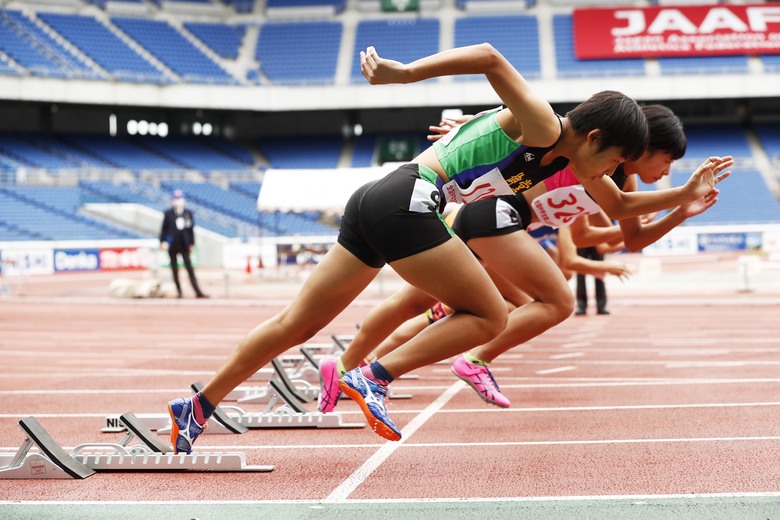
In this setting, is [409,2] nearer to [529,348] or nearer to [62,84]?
[62,84]

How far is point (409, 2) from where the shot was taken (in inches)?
1865

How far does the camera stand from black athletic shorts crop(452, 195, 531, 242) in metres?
5.27

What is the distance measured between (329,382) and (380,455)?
1.45 feet

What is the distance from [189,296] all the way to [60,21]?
28.3 m

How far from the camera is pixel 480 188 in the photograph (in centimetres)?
390

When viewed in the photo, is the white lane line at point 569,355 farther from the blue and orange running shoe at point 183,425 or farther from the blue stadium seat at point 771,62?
the blue stadium seat at point 771,62

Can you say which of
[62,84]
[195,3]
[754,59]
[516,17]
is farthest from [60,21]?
[754,59]

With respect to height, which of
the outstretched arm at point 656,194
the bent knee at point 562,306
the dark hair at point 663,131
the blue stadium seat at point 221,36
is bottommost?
the bent knee at point 562,306

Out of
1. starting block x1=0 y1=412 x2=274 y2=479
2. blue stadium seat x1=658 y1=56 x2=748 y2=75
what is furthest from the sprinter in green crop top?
blue stadium seat x1=658 y1=56 x2=748 y2=75

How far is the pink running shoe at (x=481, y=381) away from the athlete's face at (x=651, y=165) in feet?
4.64

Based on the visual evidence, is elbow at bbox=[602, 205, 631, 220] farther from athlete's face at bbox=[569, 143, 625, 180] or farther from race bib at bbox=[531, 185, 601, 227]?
athlete's face at bbox=[569, 143, 625, 180]

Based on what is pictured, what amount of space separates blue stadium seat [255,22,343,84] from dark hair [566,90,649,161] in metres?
41.8

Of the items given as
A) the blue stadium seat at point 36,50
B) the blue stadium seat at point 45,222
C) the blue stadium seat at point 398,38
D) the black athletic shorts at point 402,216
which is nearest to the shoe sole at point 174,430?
the black athletic shorts at point 402,216

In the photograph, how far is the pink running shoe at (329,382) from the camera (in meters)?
4.48
